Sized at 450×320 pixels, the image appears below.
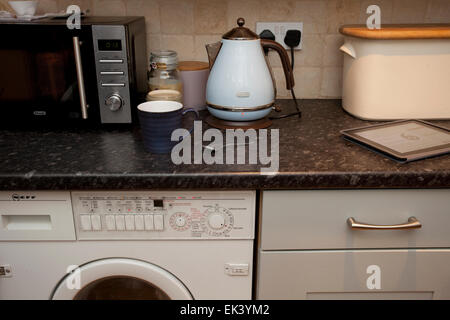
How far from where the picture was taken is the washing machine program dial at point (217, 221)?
3.00 ft

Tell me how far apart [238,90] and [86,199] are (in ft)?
1.50

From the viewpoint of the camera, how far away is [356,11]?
133cm

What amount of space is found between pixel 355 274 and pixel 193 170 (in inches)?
18.2

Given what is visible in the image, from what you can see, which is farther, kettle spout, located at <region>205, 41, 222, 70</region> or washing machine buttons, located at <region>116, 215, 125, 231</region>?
kettle spout, located at <region>205, 41, 222, 70</region>

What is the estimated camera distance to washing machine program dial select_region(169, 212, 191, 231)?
917 millimetres

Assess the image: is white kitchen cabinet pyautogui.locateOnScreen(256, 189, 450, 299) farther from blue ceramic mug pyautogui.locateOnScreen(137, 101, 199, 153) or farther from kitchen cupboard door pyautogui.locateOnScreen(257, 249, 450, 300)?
blue ceramic mug pyautogui.locateOnScreen(137, 101, 199, 153)

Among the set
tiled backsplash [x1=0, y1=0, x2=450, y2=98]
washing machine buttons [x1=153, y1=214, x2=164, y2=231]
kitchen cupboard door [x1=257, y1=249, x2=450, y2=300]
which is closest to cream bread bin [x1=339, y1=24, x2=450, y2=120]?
tiled backsplash [x1=0, y1=0, x2=450, y2=98]

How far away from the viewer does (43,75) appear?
1.05 metres

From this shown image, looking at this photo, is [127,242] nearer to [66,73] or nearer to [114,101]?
[114,101]

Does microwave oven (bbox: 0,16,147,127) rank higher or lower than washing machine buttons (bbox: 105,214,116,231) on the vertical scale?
higher

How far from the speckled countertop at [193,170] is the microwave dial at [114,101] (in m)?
0.10

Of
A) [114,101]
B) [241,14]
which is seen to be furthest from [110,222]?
[241,14]

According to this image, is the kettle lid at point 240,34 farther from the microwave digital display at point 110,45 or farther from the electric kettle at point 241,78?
the microwave digital display at point 110,45

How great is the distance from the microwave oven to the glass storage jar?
0.09 metres
